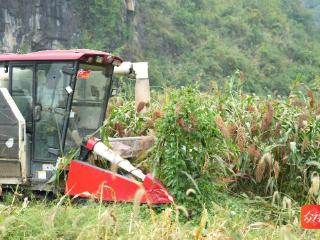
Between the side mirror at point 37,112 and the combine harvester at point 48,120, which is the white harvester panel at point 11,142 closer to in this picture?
the combine harvester at point 48,120

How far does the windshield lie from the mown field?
320mm

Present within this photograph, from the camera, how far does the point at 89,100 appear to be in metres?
7.30

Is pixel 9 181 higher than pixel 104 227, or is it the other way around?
pixel 104 227

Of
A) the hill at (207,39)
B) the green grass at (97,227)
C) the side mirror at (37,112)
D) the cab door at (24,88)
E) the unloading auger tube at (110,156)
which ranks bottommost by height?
the hill at (207,39)

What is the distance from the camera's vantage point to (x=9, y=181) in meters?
6.93

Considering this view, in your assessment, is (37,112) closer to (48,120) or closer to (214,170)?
(48,120)

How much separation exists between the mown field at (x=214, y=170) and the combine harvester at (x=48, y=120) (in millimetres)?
261

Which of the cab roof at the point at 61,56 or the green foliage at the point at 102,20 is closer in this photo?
the cab roof at the point at 61,56

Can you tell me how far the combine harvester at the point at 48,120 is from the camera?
263 inches

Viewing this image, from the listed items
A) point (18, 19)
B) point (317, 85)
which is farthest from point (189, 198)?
point (18, 19)

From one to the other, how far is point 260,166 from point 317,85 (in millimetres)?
2204

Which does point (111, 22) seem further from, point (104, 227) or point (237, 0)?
point (104, 227)

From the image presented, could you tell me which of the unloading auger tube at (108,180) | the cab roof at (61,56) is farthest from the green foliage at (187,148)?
the cab roof at (61,56)

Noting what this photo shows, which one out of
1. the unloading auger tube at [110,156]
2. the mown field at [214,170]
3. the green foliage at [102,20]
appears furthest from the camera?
the green foliage at [102,20]
